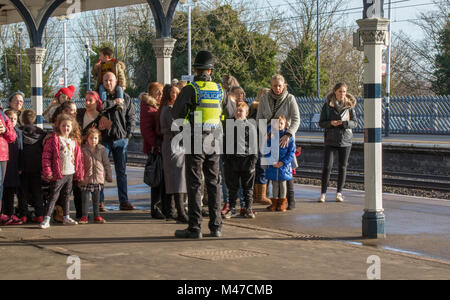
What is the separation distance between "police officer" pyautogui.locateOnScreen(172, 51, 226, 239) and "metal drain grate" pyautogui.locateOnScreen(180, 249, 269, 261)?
0.85m

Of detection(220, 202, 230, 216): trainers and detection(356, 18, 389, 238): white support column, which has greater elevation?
detection(356, 18, 389, 238): white support column

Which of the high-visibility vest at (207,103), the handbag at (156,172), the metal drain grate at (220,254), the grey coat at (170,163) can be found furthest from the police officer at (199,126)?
the handbag at (156,172)

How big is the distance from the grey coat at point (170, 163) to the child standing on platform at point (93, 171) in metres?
0.84

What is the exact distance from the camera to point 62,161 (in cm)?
908

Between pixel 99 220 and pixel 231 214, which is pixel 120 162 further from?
pixel 231 214

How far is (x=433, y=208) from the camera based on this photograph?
10688mm

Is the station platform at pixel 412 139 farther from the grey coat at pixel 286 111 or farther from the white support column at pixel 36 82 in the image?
the grey coat at pixel 286 111

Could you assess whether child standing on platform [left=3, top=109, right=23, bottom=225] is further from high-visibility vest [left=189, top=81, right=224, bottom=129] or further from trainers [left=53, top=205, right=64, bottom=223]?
high-visibility vest [left=189, top=81, right=224, bottom=129]

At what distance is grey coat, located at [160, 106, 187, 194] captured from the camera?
30.2ft

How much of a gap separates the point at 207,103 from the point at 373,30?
82.2 inches

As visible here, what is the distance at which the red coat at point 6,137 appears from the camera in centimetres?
877

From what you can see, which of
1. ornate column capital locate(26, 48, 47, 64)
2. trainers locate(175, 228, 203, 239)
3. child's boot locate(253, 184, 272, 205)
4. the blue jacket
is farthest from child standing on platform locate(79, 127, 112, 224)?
ornate column capital locate(26, 48, 47, 64)

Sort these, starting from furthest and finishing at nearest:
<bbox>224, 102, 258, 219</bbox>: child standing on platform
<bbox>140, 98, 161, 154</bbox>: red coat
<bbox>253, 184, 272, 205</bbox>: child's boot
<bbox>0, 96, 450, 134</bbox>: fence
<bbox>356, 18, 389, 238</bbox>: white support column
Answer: <bbox>0, 96, 450, 134</bbox>: fence < <bbox>253, 184, 272, 205</bbox>: child's boot < <bbox>224, 102, 258, 219</bbox>: child standing on platform < <bbox>140, 98, 161, 154</bbox>: red coat < <bbox>356, 18, 389, 238</bbox>: white support column
